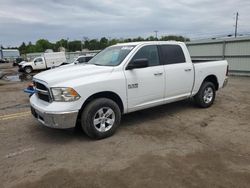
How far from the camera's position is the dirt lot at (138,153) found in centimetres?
320

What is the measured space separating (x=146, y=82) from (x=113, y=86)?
2.97ft

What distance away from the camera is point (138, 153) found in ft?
13.0

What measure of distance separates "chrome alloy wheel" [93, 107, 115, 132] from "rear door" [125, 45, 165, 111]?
54cm

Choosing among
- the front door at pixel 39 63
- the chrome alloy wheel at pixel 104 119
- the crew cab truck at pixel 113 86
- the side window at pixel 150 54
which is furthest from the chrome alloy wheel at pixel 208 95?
the front door at pixel 39 63

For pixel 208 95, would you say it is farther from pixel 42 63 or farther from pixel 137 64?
pixel 42 63

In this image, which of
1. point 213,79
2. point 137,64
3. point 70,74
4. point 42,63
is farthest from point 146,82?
point 42,63

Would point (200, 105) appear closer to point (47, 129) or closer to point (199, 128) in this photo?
point (199, 128)

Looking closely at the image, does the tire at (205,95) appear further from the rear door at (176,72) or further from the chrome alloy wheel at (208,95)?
the rear door at (176,72)

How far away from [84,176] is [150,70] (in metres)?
2.89

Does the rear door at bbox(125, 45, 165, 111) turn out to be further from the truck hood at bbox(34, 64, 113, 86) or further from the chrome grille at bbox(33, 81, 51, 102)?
the chrome grille at bbox(33, 81, 51, 102)

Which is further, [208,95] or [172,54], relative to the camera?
[208,95]

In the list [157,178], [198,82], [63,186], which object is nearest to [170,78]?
[198,82]

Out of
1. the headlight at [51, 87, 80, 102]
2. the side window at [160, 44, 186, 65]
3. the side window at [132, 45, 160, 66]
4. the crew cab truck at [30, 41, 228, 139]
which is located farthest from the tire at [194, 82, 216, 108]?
the headlight at [51, 87, 80, 102]

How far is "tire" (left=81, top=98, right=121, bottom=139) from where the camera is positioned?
437 cm
